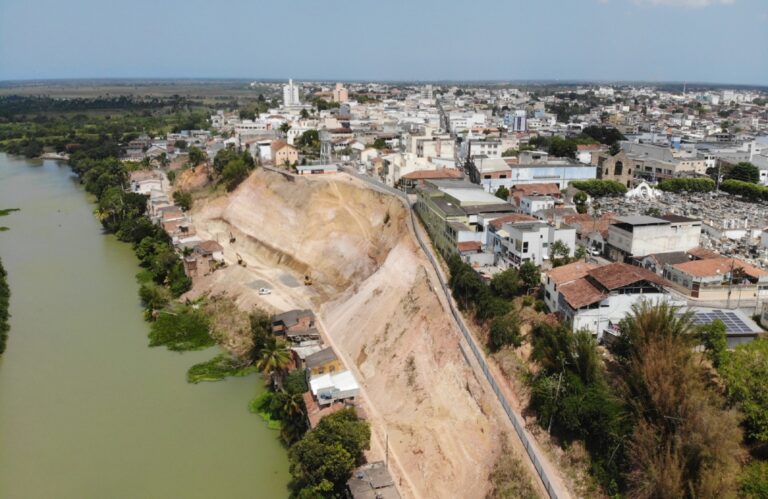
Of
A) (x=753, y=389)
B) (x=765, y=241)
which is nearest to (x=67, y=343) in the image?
(x=753, y=389)

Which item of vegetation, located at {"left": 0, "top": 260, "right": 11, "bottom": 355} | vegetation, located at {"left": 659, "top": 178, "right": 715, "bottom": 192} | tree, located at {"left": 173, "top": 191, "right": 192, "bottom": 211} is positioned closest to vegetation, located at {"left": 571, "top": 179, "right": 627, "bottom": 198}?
vegetation, located at {"left": 659, "top": 178, "right": 715, "bottom": 192}

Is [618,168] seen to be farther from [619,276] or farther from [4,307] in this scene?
[4,307]

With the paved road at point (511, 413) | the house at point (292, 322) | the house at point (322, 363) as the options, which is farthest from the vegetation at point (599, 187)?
the house at point (322, 363)

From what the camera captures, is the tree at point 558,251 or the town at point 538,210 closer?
the town at point 538,210

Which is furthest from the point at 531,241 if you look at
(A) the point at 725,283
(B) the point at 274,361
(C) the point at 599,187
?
(C) the point at 599,187

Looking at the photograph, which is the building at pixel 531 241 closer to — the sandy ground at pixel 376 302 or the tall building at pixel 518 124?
the sandy ground at pixel 376 302
